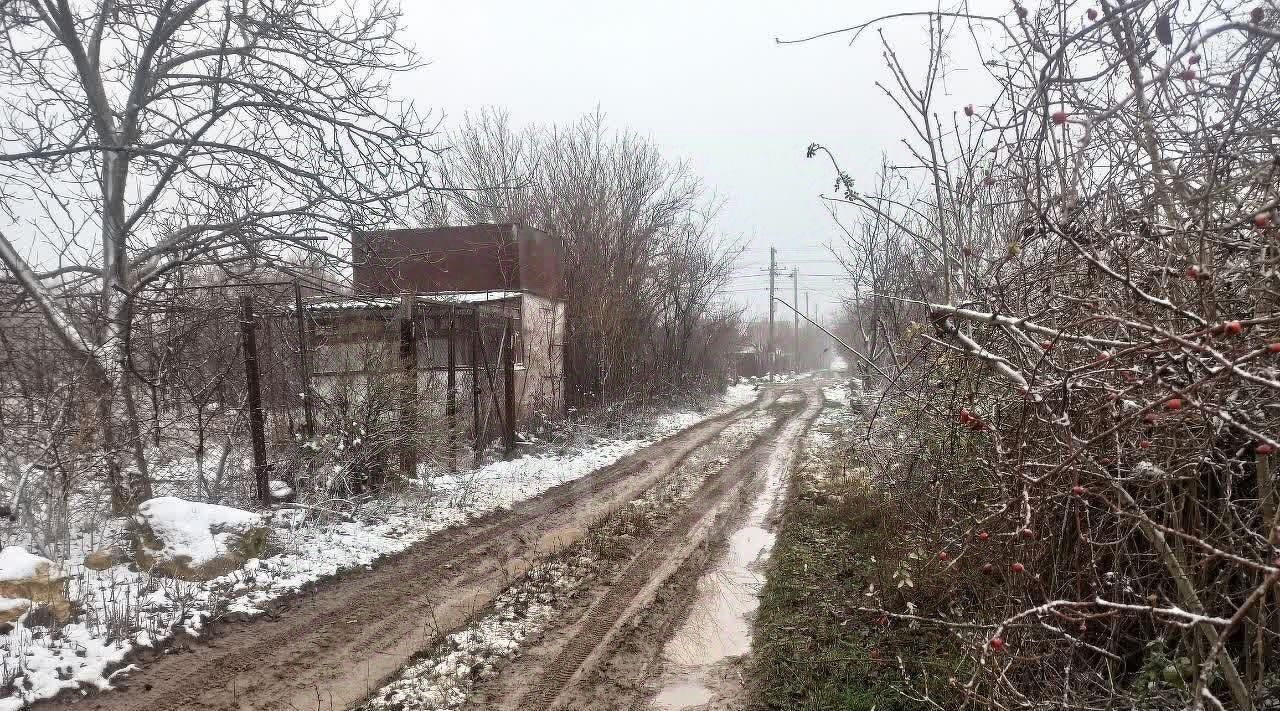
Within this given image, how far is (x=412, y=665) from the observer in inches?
181

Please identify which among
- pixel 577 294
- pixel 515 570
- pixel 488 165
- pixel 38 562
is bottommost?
pixel 515 570

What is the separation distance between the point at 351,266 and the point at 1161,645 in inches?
301

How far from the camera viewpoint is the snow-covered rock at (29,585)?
4.87m

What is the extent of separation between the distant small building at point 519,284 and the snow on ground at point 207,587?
5.48m

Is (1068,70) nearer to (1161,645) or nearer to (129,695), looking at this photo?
(1161,645)

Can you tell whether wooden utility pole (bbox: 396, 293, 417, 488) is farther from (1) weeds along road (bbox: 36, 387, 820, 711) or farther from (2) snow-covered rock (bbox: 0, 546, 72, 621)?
(2) snow-covered rock (bbox: 0, 546, 72, 621)

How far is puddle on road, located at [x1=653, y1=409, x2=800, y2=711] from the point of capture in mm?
4336

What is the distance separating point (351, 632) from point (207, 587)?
64.1 inches

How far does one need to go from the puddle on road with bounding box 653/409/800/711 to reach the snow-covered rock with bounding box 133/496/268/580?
168 inches

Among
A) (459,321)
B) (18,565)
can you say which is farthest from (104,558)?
(459,321)

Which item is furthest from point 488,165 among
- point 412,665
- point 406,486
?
point 412,665

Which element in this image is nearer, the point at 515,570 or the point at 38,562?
the point at 38,562

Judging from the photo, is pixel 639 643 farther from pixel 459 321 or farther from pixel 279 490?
pixel 459 321

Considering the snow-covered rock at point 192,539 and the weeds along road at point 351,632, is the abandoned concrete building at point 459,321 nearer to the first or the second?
the snow-covered rock at point 192,539
